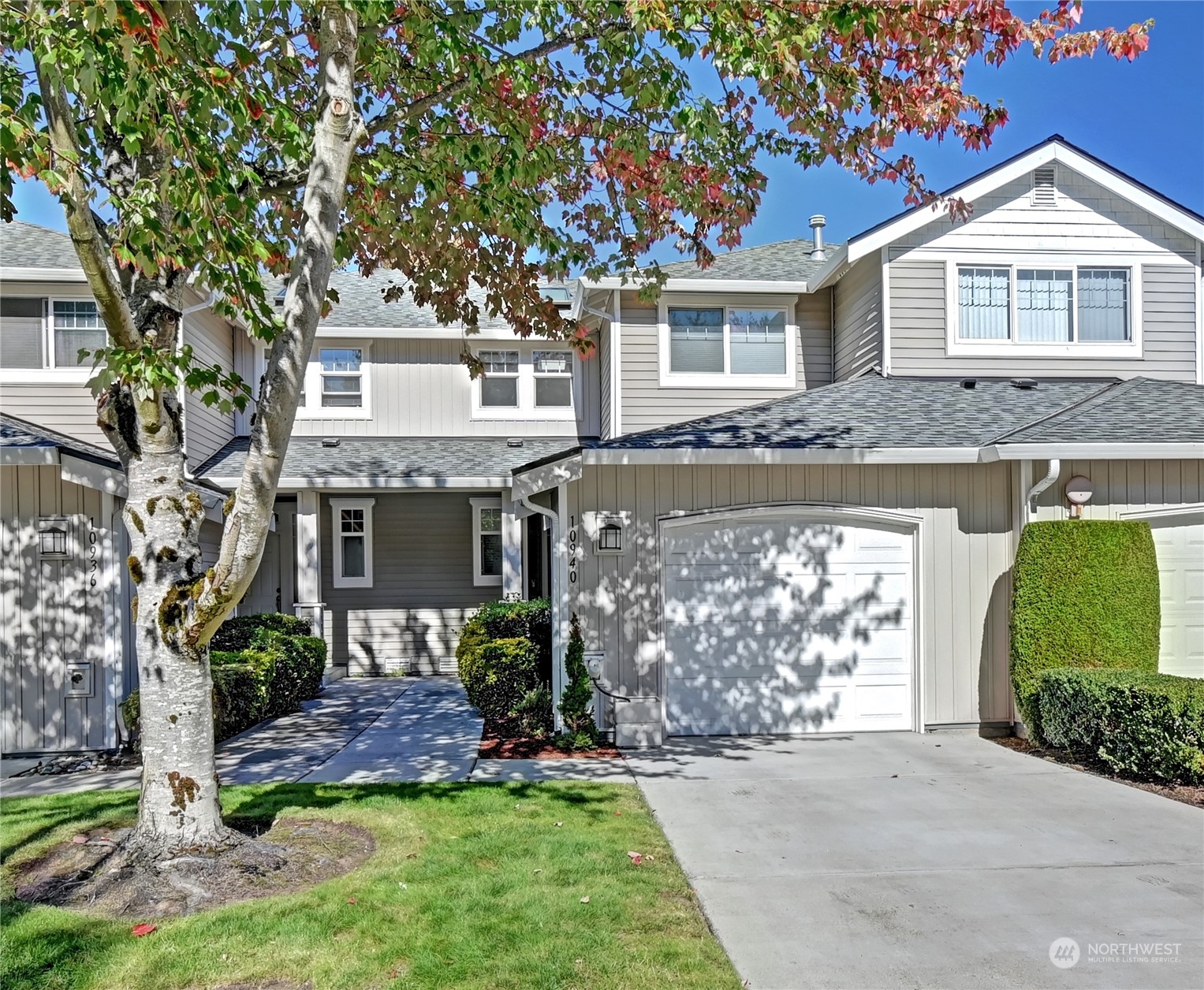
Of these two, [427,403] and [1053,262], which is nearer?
[1053,262]

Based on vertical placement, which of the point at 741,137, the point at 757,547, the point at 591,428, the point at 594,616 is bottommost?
the point at 594,616

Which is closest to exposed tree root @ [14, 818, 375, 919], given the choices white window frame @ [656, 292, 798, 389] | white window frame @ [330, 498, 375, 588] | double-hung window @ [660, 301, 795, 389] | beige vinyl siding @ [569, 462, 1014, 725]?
beige vinyl siding @ [569, 462, 1014, 725]

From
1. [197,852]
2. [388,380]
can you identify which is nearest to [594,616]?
[197,852]

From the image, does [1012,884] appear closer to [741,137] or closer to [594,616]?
[594,616]

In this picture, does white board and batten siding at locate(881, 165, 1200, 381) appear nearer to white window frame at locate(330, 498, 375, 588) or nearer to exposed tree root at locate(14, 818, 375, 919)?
white window frame at locate(330, 498, 375, 588)

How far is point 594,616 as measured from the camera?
9266 millimetres

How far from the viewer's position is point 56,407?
12.0 m

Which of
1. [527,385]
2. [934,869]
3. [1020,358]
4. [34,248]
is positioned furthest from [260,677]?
[1020,358]

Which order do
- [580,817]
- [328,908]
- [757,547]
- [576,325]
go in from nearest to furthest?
[328,908] < [580,817] < [576,325] < [757,547]

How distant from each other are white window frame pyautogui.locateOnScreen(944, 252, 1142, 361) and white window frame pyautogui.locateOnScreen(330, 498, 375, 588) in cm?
957

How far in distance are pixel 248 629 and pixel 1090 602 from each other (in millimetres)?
9749

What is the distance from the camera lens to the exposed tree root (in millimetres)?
4898

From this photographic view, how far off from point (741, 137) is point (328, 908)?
6.73 m

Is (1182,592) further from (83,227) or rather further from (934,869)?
(83,227)
